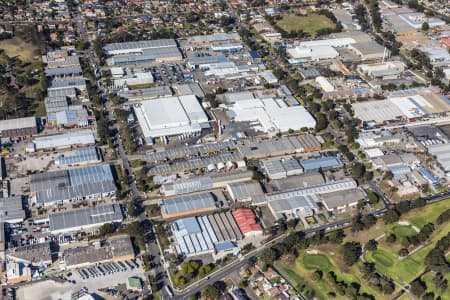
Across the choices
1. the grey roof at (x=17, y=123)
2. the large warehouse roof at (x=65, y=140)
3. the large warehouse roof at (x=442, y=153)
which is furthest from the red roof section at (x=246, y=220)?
the grey roof at (x=17, y=123)

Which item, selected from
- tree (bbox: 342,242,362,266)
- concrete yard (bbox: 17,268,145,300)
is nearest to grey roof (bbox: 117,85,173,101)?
concrete yard (bbox: 17,268,145,300)

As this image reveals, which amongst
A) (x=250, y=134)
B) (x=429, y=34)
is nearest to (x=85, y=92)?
(x=250, y=134)

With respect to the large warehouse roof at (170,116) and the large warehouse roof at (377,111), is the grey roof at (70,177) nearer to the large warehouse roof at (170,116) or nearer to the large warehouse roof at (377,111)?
the large warehouse roof at (170,116)

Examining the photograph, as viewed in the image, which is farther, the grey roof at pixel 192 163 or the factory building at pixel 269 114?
the factory building at pixel 269 114

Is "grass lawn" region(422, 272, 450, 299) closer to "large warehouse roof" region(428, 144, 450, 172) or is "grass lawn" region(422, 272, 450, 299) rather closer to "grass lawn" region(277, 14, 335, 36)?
"large warehouse roof" region(428, 144, 450, 172)

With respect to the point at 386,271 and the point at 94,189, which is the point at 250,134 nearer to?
the point at 94,189

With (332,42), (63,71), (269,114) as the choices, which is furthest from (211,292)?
(332,42)

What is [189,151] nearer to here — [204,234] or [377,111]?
[204,234]
